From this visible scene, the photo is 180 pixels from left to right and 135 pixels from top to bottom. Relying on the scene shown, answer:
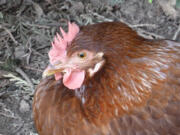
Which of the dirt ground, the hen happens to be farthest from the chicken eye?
the dirt ground

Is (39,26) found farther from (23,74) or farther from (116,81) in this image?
(116,81)

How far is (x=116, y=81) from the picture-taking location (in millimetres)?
1412

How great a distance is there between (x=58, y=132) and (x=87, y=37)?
0.60 m

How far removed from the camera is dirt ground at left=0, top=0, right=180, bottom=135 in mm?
2543

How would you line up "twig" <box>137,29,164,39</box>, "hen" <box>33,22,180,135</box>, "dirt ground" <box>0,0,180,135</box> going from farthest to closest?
"twig" <box>137,29,164,39</box> → "dirt ground" <box>0,0,180,135</box> → "hen" <box>33,22,180,135</box>

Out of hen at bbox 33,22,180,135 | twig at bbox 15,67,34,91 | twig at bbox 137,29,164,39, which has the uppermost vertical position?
hen at bbox 33,22,180,135

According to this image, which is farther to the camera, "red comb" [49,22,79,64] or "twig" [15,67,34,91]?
"twig" [15,67,34,91]

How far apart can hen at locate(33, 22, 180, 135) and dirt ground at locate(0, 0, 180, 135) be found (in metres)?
1.06

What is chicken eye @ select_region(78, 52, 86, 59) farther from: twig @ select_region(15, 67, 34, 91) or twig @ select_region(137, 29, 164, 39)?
twig @ select_region(137, 29, 164, 39)

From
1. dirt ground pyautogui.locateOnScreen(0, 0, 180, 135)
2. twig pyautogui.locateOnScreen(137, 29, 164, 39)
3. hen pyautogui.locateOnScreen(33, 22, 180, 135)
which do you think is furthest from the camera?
twig pyautogui.locateOnScreen(137, 29, 164, 39)

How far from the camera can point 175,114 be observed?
1.53 m

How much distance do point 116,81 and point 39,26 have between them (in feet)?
5.71

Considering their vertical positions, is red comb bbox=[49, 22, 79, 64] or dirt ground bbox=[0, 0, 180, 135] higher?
red comb bbox=[49, 22, 79, 64]

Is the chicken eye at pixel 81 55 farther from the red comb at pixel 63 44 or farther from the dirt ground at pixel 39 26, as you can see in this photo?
the dirt ground at pixel 39 26
